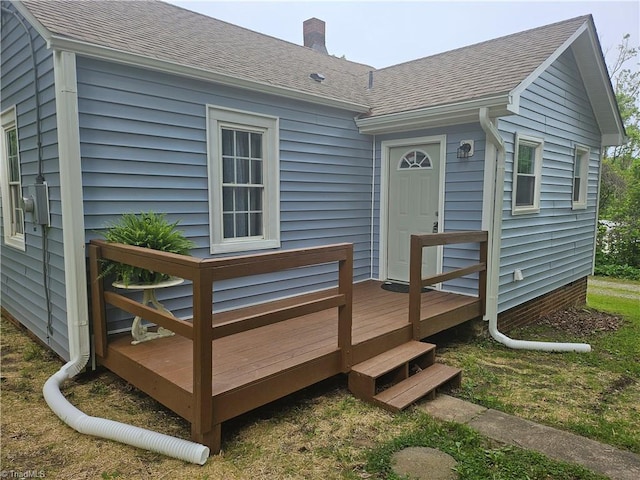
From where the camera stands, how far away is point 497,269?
540cm

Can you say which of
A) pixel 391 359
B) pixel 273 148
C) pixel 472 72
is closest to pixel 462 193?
pixel 472 72

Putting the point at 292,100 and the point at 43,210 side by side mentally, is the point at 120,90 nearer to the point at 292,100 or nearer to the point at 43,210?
the point at 43,210

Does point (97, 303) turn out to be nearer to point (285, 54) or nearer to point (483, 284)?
point (483, 284)

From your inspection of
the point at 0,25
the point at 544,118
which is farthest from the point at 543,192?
the point at 0,25

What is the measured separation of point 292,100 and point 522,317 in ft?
14.6

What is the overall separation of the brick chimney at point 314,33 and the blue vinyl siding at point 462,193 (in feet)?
18.2

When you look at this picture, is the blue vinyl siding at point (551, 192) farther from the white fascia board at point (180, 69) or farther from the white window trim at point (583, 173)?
the white fascia board at point (180, 69)

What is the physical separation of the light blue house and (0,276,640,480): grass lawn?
59 centimetres

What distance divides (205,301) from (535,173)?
5350 millimetres

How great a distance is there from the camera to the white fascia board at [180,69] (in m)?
3.45

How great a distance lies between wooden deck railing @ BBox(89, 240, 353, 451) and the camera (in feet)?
8.55

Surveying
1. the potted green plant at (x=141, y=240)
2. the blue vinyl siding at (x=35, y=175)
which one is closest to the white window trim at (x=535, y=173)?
the potted green plant at (x=141, y=240)

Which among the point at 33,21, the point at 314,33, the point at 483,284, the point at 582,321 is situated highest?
the point at 314,33

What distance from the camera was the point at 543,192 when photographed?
21.1 ft
